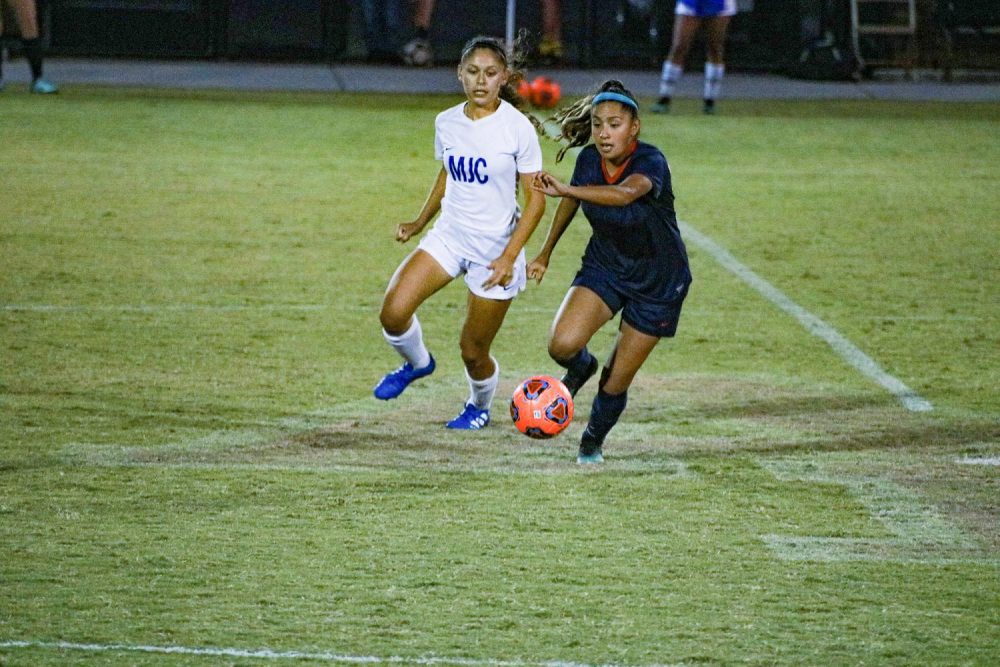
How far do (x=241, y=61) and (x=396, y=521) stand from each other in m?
20.2

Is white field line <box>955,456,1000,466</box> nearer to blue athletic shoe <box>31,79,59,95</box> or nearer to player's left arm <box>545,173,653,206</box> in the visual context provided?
player's left arm <box>545,173,653,206</box>

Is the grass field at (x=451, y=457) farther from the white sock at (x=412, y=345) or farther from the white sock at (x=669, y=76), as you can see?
the white sock at (x=669, y=76)

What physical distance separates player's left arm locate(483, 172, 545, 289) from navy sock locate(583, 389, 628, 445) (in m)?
0.70

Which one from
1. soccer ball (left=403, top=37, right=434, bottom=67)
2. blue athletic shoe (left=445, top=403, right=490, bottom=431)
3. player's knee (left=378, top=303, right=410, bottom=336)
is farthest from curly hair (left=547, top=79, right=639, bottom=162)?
soccer ball (left=403, top=37, right=434, bottom=67)

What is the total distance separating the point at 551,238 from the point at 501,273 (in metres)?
0.30

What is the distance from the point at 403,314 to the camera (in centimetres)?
818

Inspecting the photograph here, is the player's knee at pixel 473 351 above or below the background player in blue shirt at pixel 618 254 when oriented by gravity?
below

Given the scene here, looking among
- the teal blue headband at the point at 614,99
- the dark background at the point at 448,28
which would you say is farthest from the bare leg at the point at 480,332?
the dark background at the point at 448,28

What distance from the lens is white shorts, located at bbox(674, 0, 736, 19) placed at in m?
20.7

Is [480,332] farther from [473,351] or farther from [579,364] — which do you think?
[579,364]

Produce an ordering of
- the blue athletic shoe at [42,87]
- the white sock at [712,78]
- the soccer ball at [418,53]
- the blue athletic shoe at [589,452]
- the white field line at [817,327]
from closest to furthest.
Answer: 1. the blue athletic shoe at [589,452]
2. the white field line at [817,327]
3. the white sock at [712,78]
4. the blue athletic shoe at [42,87]
5. the soccer ball at [418,53]

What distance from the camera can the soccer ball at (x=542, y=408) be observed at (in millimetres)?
7809

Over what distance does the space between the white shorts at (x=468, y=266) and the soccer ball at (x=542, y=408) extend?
0.47 meters

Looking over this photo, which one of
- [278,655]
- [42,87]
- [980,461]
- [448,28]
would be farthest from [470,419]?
[448,28]
